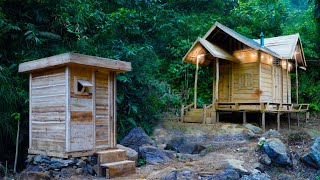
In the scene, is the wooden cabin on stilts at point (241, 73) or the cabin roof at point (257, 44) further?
the wooden cabin on stilts at point (241, 73)

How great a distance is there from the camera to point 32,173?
8.05 metres

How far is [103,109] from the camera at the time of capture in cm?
870

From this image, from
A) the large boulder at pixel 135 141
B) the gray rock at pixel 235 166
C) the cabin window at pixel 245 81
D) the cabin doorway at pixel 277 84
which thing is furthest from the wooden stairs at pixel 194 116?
the gray rock at pixel 235 166

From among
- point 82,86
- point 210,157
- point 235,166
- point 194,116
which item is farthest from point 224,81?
point 82,86

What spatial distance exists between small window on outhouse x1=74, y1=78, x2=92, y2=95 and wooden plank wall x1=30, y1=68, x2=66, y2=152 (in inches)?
12.2

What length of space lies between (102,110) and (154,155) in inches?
109

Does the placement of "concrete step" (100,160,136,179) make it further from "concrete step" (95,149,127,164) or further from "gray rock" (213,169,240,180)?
"gray rock" (213,169,240,180)

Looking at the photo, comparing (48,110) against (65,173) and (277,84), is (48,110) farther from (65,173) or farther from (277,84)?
(277,84)

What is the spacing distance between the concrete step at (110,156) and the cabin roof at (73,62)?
2.23m

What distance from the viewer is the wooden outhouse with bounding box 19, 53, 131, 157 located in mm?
7770

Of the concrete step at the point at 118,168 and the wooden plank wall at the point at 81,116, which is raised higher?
the wooden plank wall at the point at 81,116

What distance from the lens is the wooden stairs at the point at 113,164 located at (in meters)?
7.98

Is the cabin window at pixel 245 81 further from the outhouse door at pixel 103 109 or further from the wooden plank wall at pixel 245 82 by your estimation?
the outhouse door at pixel 103 109

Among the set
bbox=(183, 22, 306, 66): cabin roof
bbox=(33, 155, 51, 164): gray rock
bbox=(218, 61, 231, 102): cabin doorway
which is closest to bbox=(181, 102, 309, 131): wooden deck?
bbox=(218, 61, 231, 102): cabin doorway
